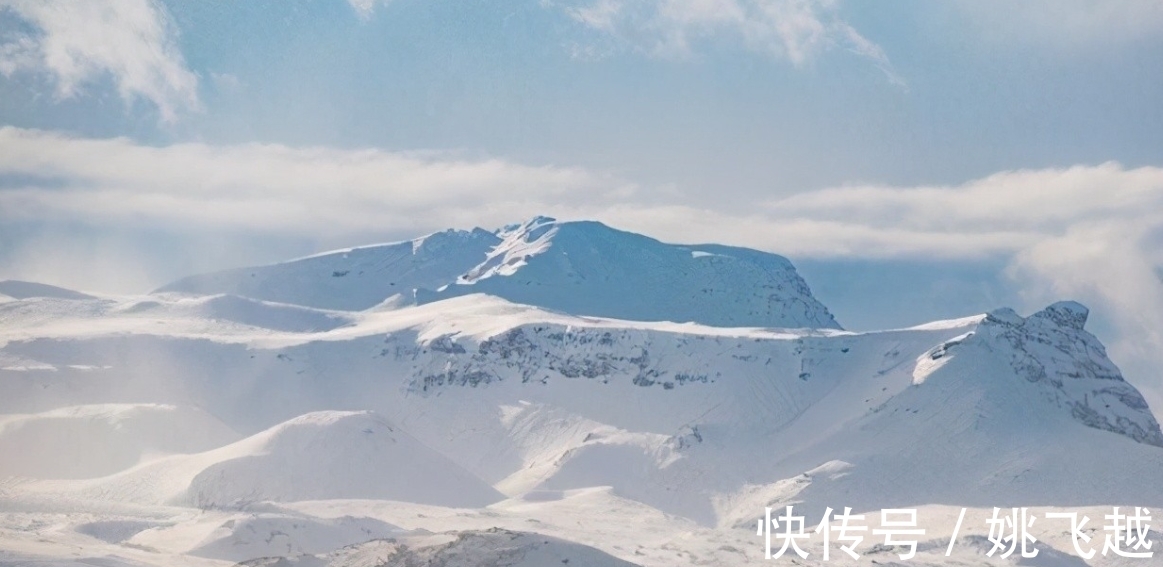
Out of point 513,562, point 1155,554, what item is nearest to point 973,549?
point 1155,554

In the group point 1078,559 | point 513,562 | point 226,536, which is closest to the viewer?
point 513,562

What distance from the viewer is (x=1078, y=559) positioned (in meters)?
197

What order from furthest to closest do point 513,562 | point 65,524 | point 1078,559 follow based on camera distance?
1. point 1078,559
2. point 65,524
3. point 513,562

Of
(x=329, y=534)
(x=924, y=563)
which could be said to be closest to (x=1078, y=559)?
(x=924, y=563)

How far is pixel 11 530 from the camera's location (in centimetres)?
17300

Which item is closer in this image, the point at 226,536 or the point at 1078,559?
the point at 226,536

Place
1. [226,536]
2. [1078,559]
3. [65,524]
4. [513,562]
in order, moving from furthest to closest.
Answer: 1. [1078,559]
2. [65,524]
3. [226,536]
4. [513,562]

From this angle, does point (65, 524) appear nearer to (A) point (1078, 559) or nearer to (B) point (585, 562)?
(B) point (585, 562)

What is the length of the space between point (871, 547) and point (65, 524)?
96.8 metres

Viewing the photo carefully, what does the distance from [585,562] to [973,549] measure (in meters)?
90.0

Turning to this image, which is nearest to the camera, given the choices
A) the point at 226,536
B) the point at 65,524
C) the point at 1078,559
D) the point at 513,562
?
the point at 513,562

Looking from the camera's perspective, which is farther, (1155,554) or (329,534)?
(1155,554)

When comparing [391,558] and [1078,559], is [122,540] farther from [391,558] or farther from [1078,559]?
[1078,559]

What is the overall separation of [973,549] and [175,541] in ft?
317
